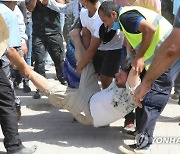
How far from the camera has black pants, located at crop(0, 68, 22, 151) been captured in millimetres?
4137

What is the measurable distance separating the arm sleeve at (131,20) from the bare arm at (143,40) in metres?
0.05

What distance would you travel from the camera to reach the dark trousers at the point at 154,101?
4.22 metres

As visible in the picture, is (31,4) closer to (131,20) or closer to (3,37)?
(3,37)

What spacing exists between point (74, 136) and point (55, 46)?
2151 millimetres

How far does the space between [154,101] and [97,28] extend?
3.63ft

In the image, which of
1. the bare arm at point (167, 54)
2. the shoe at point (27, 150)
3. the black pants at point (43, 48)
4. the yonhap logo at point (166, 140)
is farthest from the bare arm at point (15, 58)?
the black pants at point (43, 48)

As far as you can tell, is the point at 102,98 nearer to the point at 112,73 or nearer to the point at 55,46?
the point at 112,73

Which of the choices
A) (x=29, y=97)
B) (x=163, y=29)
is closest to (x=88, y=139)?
(x=163, y=29)

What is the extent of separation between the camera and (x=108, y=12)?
4426 millimetres

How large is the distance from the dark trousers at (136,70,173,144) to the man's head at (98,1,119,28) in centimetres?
79

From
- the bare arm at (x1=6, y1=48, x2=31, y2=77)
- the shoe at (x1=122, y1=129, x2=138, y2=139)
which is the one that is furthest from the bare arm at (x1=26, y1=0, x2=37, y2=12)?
the shoe at (x1=122, y1=129, x2=138, y2=139)

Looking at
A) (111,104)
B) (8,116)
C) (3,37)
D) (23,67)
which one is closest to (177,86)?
(111,104)

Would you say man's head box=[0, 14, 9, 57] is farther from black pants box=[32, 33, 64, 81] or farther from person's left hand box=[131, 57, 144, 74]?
black pants box=[32, 33, 64, 81]

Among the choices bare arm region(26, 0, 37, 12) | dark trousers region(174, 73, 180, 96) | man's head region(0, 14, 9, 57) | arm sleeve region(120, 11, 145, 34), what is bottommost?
dark trousers region(174, 73, 180, 96)
